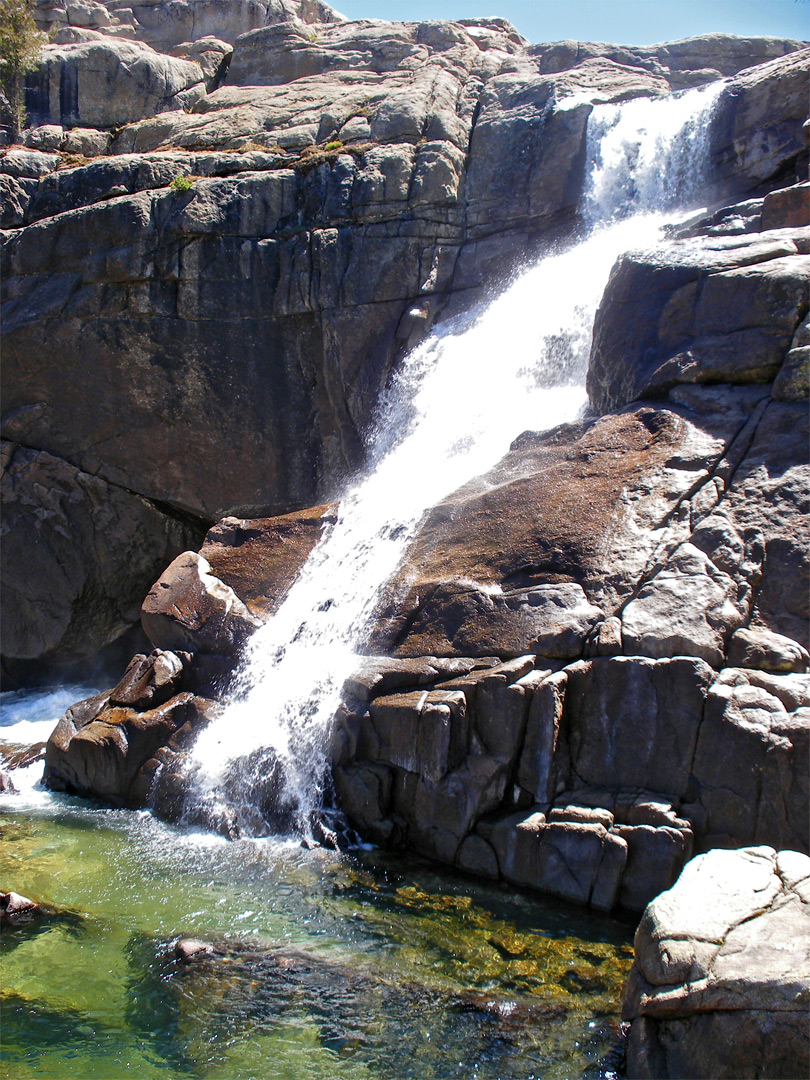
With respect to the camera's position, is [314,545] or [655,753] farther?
[314,545]

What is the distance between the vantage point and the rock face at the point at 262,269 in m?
16.6

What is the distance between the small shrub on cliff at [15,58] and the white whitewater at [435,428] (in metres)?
12.5

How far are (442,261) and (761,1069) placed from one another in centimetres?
1546

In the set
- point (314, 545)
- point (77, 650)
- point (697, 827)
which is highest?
point (314, 545)

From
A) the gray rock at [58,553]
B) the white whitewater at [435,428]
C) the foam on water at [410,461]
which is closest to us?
the white whitewater at [435,428]

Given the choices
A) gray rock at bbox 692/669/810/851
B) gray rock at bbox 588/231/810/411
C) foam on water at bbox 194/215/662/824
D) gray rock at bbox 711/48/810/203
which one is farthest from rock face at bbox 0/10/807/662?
gray rock at bbox 692/669/810/851

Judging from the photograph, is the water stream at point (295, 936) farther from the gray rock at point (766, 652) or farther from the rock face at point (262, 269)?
the rock face at point (262, 269)


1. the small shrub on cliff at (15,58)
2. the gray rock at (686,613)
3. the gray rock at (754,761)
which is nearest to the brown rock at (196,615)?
the gray rock at (686,613)

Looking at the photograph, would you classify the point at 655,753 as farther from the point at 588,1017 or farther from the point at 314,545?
the point at 314,545

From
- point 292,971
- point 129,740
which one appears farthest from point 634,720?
point 129,740

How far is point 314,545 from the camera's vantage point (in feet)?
41.9

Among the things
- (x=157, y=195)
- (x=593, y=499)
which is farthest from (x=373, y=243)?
(x=593, y=499)

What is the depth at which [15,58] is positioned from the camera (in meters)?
20.2

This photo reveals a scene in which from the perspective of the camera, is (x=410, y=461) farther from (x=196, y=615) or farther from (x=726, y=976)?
(x=726, y=976)
